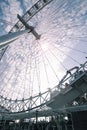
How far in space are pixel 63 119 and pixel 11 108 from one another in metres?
19.5

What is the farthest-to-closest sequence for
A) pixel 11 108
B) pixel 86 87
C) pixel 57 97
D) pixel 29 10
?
pixel 11 108, pixel 29 10, pixel 57 97, pixel 86 87

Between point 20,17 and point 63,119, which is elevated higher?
point 20,17

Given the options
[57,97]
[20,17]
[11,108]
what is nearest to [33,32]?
[20,17]

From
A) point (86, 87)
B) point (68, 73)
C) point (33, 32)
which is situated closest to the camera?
point (86, 87)

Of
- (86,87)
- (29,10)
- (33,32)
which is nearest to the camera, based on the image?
(86,87)

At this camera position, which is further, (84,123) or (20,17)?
(20,17)

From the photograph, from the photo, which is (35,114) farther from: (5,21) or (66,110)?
(5,21)

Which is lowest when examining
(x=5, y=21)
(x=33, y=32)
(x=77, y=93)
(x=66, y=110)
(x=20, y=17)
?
(x=66, y=110)

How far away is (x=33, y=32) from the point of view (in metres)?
21.1

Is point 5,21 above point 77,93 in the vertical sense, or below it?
above

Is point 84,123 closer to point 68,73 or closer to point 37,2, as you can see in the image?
point 68,73

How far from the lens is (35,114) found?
17938mm

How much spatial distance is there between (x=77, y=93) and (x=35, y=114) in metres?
6.43

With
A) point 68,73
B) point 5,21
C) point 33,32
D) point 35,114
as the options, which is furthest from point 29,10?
point 35,114
